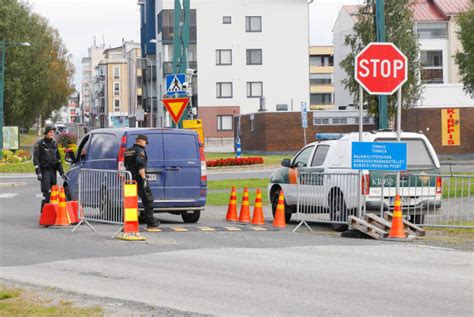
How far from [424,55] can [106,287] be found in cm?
7733

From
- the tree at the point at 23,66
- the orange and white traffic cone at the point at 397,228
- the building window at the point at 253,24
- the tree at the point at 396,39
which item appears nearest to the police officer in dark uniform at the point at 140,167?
the orange and white traffic cone at the point at 397,228

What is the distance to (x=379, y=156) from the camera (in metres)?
17.4

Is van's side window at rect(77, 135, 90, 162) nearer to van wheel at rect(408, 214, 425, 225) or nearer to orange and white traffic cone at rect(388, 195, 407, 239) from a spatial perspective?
van wheel at rect(408, 214, 425, 225)

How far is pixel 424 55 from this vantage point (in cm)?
8562

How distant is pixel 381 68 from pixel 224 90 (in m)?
66.8

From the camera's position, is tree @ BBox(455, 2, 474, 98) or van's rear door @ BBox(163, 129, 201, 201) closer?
van's rear door @ BBox(163, 129, 201, 201)

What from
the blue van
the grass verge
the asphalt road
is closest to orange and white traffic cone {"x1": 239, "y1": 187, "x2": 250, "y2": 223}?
the blue van

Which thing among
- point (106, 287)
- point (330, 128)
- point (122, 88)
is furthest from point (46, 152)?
point (122, 88)

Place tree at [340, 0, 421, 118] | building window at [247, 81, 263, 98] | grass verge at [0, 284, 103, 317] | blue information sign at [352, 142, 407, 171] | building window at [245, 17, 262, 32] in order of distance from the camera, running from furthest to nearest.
A: building window at [245, 17, 262, 32], building window at [247, 81, 263, 98], tree at [340, 0, 421, 118], blue information sign at [352, 142, 407, 171], grass verge at [0, 284, 103, 317]

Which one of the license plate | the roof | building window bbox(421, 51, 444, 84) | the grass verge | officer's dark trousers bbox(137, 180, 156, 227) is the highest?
the roof

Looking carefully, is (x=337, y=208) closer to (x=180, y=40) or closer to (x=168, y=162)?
(x=168, y=162)

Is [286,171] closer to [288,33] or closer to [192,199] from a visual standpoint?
[192,199]

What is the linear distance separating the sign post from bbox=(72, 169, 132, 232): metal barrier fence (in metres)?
4.48

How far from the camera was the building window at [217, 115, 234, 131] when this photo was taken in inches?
3317
